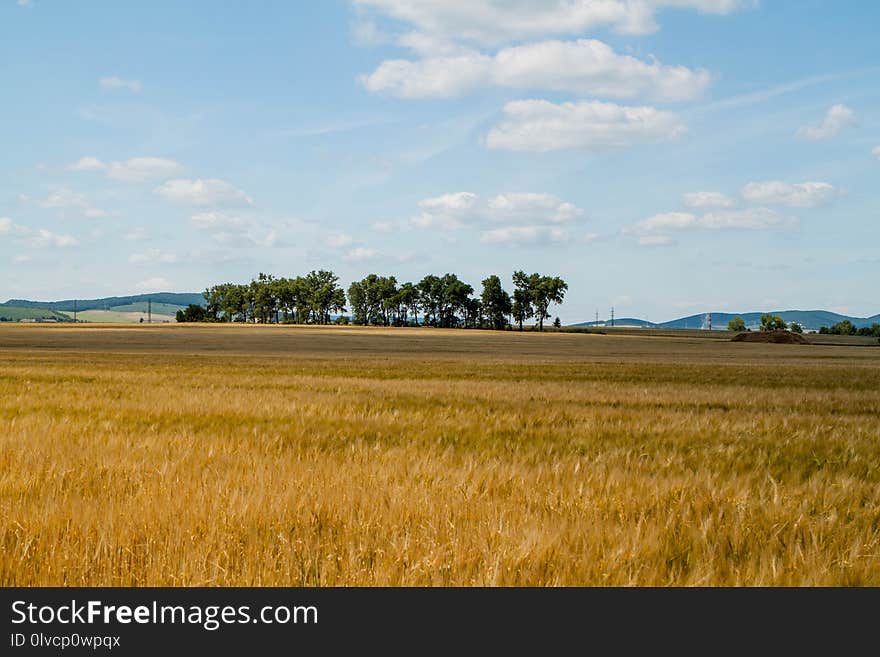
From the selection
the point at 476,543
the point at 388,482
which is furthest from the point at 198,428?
the point at 476,543

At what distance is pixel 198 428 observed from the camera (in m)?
9.07

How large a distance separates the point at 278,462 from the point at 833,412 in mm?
10914

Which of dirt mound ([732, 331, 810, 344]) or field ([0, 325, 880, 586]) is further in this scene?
dirt mound ([732, 331, 810, 344])

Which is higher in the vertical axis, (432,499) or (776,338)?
(776,338)

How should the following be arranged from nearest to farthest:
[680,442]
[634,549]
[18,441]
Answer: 1. [634,549]
2. [18,441]
3. [680,442]

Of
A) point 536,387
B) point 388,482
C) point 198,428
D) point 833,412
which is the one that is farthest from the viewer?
point 536,387

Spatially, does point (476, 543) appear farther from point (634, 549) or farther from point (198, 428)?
point (198, 428)

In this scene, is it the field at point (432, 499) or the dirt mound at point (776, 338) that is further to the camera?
the dirt mound at point (776, 338)

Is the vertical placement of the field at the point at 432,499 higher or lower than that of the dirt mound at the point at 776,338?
lower

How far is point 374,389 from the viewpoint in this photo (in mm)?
15945

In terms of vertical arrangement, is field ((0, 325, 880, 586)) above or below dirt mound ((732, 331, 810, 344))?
below

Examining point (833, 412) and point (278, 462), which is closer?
point (278, 462)

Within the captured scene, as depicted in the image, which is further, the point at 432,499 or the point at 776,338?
the point at 776,338
